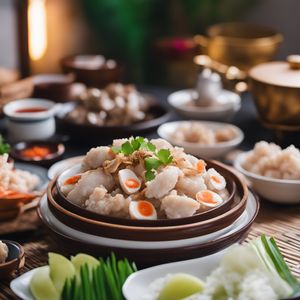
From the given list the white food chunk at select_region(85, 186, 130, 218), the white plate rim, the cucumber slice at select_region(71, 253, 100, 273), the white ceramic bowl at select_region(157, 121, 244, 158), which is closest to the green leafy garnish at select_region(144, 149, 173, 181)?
the white food chunk at select_region(85, 186, 130, 218)

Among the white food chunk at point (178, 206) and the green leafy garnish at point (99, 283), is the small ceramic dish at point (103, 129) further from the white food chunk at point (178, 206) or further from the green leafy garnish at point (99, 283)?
the green leafy garnish at point (99, 283)

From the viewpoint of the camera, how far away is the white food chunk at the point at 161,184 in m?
1.81

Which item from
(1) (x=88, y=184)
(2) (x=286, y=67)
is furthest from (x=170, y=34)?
(1) (x=88, y=184)

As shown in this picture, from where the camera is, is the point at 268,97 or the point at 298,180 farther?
the point at 268,97

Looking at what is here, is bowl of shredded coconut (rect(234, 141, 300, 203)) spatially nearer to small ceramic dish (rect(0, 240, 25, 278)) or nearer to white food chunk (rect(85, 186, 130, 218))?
white food chunk (rect(85, 186, 130, 218))

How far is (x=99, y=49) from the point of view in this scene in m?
5.81

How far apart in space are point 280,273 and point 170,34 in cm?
442

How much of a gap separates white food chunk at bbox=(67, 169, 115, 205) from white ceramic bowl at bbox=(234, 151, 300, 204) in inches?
28.3

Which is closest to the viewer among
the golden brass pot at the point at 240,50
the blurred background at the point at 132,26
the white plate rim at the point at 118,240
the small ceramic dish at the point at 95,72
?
the white plate rim at the point at 118,240

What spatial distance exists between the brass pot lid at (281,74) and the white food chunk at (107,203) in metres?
1.31

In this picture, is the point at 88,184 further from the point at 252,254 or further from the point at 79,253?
the point at 252,254

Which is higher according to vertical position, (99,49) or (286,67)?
(286,67)

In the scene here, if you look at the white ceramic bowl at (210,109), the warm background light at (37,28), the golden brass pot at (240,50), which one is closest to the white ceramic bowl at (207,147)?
the white ceramic bowl at (210,109)

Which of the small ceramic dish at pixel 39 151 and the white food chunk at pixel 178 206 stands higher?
the white food chunk at pixel 178 206
